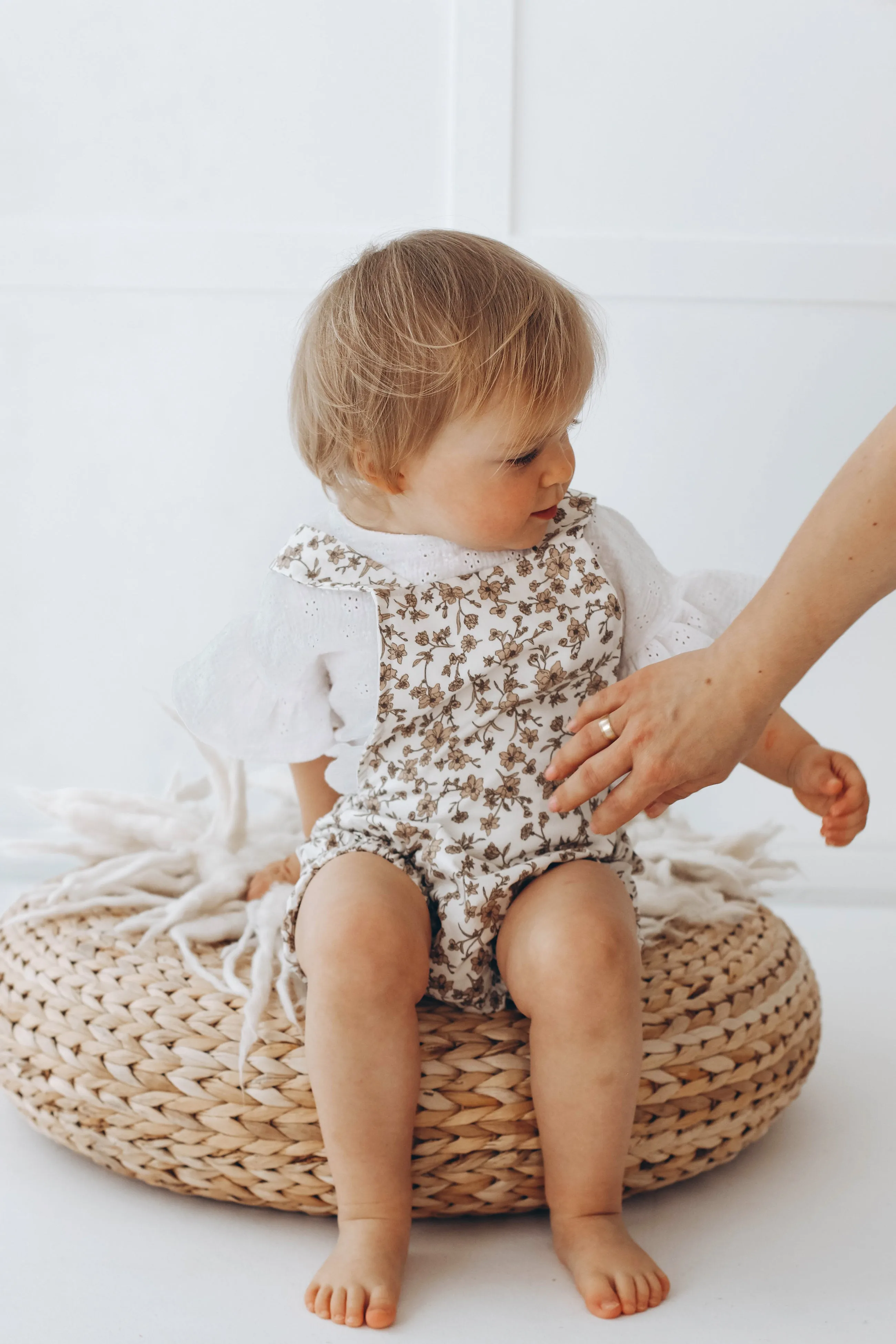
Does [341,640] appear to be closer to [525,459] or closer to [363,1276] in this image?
[525,459]

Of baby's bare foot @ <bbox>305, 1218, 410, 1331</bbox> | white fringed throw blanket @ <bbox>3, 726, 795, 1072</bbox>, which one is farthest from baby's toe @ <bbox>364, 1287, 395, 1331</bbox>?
white fringed throw blanket @ <bbox>3, 726, 795, 1072</bbox>

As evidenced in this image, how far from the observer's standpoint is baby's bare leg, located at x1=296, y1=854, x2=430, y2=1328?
93 centimetres

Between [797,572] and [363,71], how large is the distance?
136 cm

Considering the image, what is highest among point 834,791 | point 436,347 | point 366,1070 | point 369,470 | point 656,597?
point 436,347

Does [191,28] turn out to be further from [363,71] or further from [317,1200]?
[317,1200]

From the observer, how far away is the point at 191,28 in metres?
1.91

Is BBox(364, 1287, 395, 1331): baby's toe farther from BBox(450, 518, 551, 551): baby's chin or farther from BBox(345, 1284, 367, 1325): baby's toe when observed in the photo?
BBox(450, 518, 551, 551): baby's chin

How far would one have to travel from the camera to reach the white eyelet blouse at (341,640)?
112cm

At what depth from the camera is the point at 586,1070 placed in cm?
95

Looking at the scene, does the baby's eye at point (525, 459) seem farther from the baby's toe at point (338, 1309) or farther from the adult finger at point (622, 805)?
the baby's toe at point (338, 1309)

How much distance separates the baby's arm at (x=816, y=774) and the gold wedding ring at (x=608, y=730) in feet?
0.52

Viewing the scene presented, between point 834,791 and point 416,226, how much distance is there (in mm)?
1231

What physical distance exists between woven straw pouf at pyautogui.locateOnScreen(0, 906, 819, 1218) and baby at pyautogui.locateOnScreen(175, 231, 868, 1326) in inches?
1.5

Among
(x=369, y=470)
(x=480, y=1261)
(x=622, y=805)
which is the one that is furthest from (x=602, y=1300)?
(x=369, y=470)
